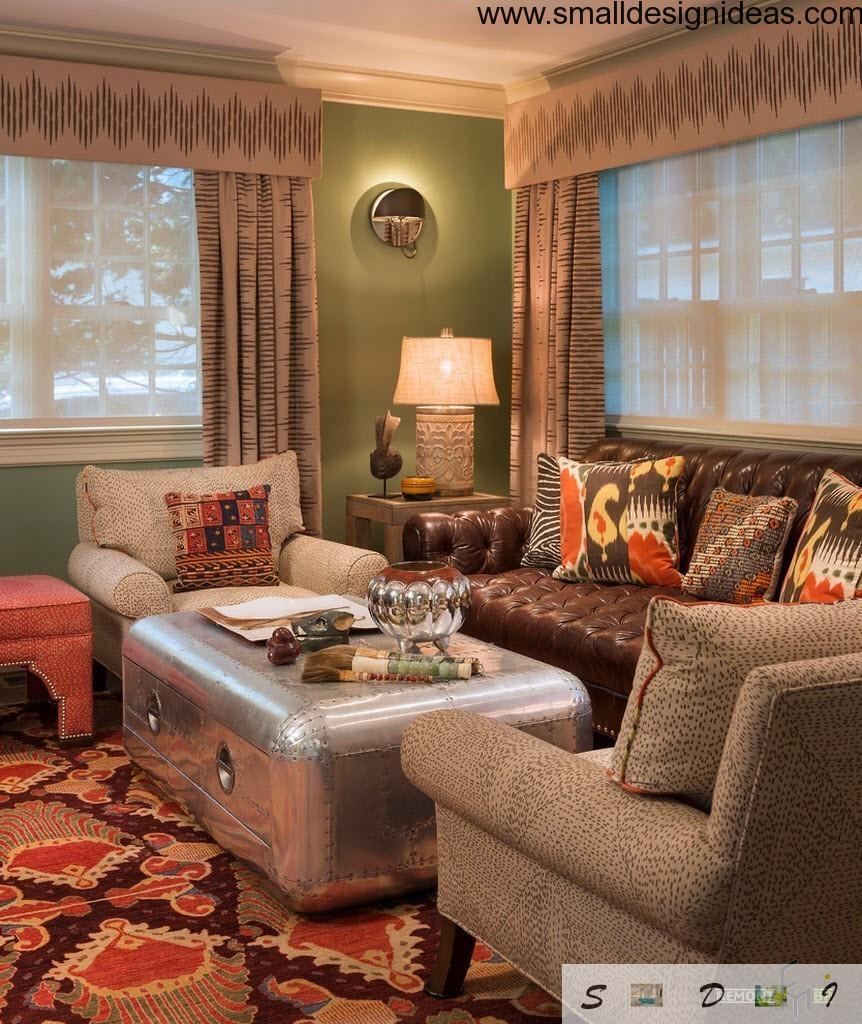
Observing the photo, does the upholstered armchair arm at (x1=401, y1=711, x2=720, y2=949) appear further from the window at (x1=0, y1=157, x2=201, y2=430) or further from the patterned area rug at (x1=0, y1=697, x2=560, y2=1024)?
the window at (x1=0, y1=157, x2=201, y2=430)

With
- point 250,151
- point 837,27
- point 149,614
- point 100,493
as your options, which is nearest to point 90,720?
point 149,614

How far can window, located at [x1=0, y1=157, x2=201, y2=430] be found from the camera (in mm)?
4859

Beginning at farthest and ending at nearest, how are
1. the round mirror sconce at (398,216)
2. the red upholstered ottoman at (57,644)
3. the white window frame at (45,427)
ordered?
the round mirror sconce at (398,216) → the white window frame at (45,427) → the red upholstered ottoman at (57,644)

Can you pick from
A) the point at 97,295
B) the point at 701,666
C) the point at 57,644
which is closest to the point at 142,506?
the point at 57,644

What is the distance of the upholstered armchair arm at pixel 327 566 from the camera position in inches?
168

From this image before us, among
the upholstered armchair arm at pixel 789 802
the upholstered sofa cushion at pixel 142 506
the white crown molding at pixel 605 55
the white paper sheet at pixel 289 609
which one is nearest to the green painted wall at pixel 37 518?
the upholstered sofa cushion at pixel 142 506

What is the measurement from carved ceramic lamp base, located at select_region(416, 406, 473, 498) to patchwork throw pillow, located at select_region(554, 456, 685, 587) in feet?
3.21

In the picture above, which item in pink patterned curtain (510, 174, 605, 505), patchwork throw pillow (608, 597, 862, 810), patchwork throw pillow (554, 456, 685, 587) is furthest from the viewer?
pink patterned curtain (510, 174, 605, 505)

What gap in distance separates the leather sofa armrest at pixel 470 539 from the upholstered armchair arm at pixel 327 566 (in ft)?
0.73

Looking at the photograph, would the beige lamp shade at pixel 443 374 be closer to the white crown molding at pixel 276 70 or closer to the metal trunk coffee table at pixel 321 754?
the white crown molding at pixel 276 70

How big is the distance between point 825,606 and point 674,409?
3232 mm

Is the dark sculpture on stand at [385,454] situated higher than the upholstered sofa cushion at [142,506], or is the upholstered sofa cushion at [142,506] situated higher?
the dark sculpture on stand at [385,454]

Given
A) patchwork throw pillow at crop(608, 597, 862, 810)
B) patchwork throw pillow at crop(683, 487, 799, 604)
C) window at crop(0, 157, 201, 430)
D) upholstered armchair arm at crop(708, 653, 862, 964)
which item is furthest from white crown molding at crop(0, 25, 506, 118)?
upholstered armchair arm at crop(708, 653, 862, 964)

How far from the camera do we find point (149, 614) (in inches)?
157
